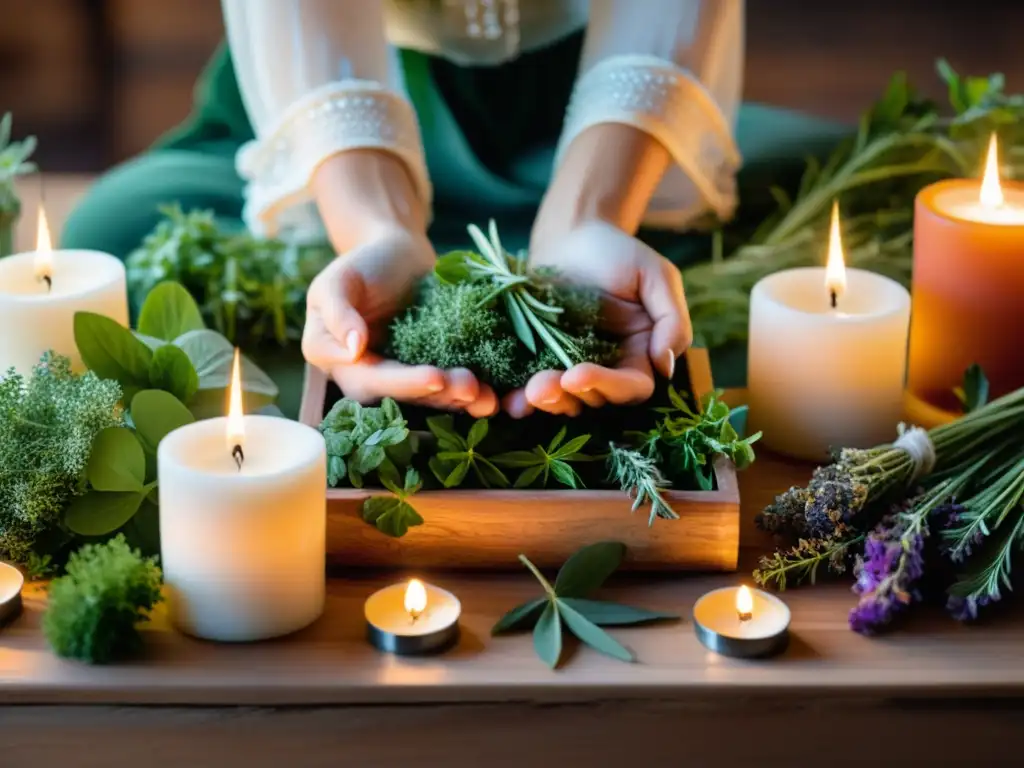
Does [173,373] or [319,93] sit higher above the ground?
[319,93]

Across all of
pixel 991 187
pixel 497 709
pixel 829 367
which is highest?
pixel 991 187

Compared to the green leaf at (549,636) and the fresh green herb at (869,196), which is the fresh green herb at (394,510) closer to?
the green leaf at (549,636)

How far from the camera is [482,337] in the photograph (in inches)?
41.4

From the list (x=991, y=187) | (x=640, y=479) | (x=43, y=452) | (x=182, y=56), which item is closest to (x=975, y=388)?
(x=991, y=187)

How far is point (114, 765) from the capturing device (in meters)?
0.89

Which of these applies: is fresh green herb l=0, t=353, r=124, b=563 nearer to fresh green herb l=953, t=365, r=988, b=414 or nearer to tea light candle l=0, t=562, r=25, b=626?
tea light candle l=0, t=562, r=25, b=626

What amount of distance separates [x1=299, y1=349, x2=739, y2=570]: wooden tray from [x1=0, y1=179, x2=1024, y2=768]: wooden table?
0.33 ft

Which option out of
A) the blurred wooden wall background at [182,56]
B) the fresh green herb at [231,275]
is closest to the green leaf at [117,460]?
the fresh green herb at [231,275]

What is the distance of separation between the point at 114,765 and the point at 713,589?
41 cm

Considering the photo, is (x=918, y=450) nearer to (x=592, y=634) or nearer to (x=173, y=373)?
(x=592, y=634)

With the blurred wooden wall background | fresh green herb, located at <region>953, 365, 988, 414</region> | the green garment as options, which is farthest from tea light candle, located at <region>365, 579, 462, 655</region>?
the blurred wooden wall background

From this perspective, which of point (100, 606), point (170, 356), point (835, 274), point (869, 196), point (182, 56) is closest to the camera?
point (100, 606)

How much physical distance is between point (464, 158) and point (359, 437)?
2.23 ft

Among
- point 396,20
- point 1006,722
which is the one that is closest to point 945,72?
point 396,20
